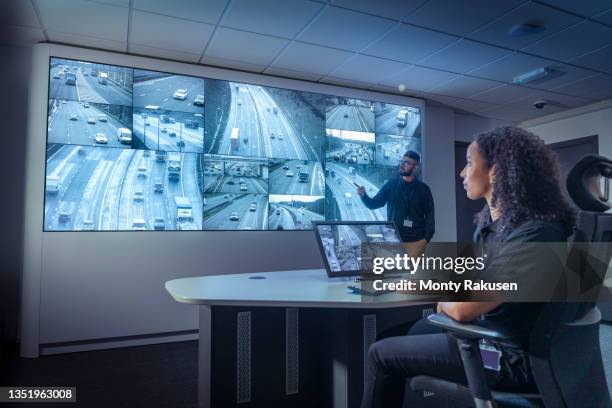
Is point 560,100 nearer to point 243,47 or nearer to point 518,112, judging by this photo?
point 518,112

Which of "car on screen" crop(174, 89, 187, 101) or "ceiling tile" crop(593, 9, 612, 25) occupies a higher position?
"ceiling tile" crop(593, 9, 612, 25)

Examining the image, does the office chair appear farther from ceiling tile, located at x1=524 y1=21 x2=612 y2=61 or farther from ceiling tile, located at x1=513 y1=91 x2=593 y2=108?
ceiling tile, located at x1=513 y1=91 x2=593 y2=108

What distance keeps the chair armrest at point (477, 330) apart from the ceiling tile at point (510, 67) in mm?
3280

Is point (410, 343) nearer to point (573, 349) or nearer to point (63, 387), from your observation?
point (573, 349)

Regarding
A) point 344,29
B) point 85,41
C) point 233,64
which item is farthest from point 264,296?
point 85,41

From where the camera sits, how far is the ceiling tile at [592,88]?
414 centimetres

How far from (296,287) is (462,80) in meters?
3.39

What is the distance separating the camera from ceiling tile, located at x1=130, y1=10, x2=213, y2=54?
9.64ft

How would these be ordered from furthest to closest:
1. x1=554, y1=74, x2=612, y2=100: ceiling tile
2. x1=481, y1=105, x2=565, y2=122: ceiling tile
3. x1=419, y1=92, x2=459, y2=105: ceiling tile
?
x1=481, y1=105, x2=565, y2=122: ceiling tile
x1=419, y1=92, x2=459, y2=105: ceiling tile
x1=554, y1=74, x2=612, y2=100: ceiling tile

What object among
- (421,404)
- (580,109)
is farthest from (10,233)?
(580,109)

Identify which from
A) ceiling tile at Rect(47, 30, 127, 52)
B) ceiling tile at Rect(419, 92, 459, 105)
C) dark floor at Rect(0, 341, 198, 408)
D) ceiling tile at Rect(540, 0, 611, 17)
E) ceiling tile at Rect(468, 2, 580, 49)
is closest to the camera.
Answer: dark floor at Rect(0, 341, 198, 408)

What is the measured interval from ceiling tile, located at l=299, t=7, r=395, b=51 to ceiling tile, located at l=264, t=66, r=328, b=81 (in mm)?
668

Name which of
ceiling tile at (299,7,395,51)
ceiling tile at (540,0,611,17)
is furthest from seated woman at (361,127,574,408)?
ceiling tile at (540,0,611,17)

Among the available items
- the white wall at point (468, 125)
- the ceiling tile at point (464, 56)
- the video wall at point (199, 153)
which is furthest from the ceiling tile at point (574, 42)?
the white wall at point (468, 125)
